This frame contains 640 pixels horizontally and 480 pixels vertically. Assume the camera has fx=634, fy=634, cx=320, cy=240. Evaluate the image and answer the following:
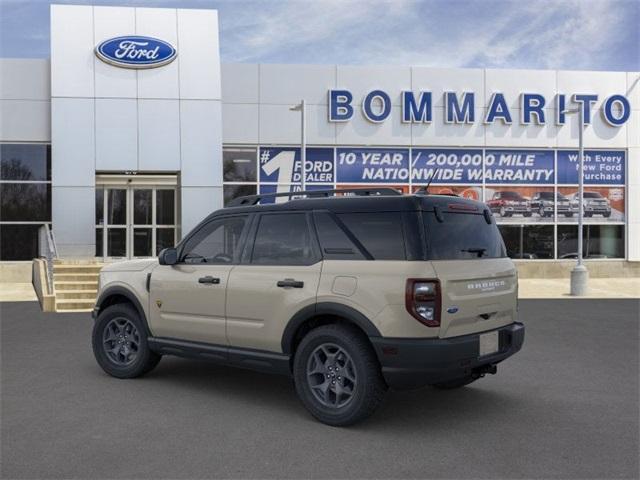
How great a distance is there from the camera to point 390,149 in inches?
824

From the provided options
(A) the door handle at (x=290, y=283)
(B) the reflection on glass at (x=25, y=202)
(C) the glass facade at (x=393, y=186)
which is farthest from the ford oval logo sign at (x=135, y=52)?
(A) the door handle at (x=290, y=283)

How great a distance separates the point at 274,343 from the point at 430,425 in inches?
59.5

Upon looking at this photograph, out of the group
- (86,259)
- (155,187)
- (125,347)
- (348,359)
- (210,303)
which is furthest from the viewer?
(155,187)

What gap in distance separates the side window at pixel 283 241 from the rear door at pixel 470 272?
114cm

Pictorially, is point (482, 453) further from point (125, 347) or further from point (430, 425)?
point (125, 347)

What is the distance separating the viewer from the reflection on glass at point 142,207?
808 inches

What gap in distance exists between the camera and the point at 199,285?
626 centimetres

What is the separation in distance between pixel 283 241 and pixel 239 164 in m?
15.0

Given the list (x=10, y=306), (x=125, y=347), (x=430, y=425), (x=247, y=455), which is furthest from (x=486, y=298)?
(x=10, y=306)

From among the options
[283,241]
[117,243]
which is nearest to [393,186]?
[117,243]

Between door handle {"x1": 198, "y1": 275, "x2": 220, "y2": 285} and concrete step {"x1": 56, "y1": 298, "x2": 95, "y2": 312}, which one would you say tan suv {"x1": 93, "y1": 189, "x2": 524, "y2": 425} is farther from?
concrete step {"x1": 56, "y1": 298, "x2": 95, "y2": 312}

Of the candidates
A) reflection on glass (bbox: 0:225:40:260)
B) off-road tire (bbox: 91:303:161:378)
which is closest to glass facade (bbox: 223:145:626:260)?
reflection on glass (bbox: 0:225:40:260)

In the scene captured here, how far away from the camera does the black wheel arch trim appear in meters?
6.79

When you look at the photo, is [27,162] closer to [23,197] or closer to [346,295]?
[23,197]
